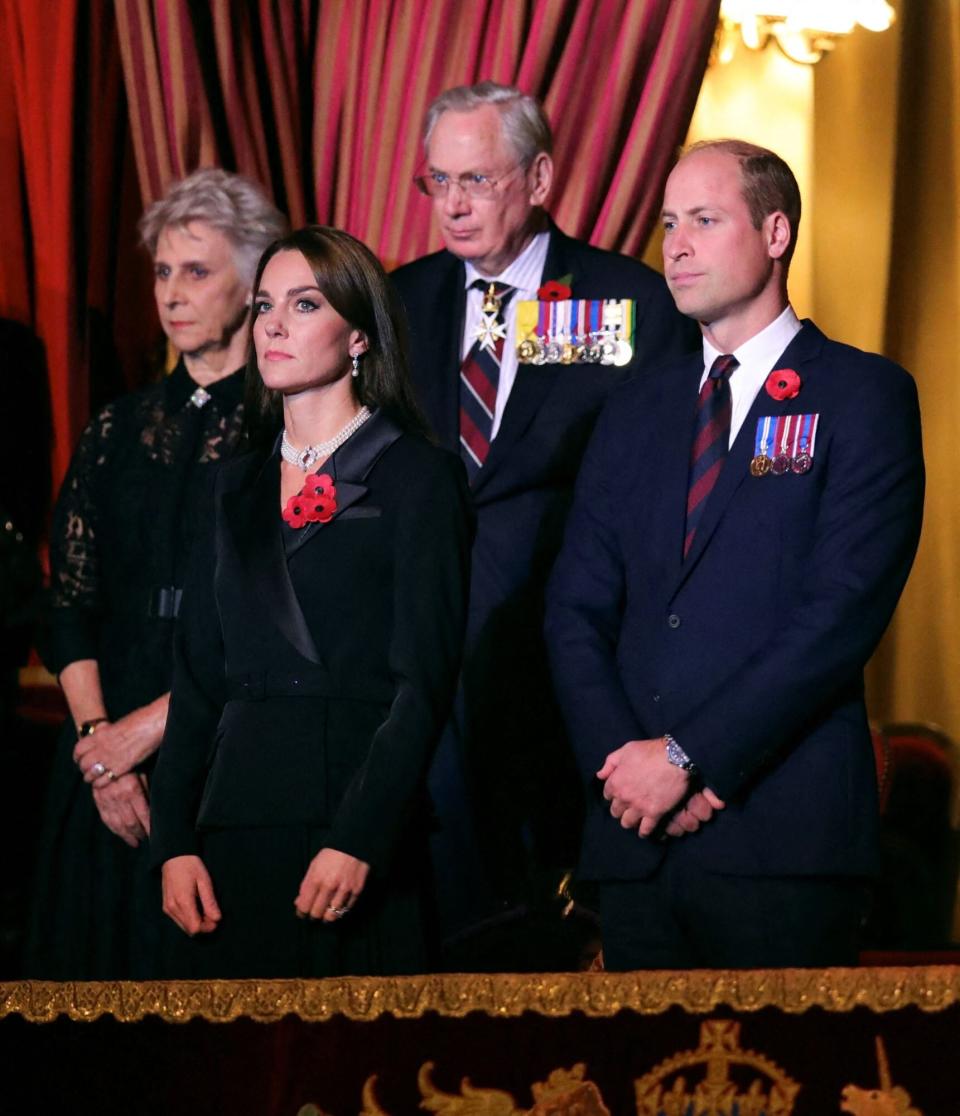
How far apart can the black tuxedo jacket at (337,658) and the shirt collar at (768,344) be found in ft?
1.61

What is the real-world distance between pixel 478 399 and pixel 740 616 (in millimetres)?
855

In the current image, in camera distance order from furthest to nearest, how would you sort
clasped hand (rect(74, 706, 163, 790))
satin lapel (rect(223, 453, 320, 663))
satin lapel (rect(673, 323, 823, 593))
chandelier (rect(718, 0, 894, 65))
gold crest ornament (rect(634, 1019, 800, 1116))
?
1. chandelier (rect(718, 0, 894, 65))
2. clasped hand (rect(74, 706, 163, 790))
3. satin lapel (rect(673, 323, 823, 593))
4. satin lapel (rect(223, 453, 320, 663))
5. gold crest ornament (rect(634, 1019, 800, 1116))

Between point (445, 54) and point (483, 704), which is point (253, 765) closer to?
point (483, 704)

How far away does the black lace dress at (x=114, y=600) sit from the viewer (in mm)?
3092

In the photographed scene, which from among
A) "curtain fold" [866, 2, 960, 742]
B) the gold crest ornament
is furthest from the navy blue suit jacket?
"curtain fold" [866, 2, 960, 742]

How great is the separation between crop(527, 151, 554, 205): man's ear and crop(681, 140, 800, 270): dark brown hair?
2.00ft

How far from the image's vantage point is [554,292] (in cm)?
321

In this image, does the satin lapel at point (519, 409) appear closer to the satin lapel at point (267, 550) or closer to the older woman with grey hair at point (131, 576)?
the older woman with grey hair at point (131, 576)

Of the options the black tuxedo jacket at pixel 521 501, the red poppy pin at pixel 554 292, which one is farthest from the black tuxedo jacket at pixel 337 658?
the red poppy pin at pixel 554 292

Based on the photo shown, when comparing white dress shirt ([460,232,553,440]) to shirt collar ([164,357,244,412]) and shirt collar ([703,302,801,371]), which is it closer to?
shirt collar ([164,357,244,412])

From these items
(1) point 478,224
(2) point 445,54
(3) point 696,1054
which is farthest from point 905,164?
(3) point 696,1054

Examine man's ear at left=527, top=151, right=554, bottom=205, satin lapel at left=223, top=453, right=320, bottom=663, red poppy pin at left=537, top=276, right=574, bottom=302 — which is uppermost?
man's ear at left=527, top=151, right=554, bottom=205

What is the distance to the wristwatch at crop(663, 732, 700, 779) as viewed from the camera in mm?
2471

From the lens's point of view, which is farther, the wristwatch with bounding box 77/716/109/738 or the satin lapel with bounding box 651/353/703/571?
the wristwatch with bounding box 77/716/109/738
